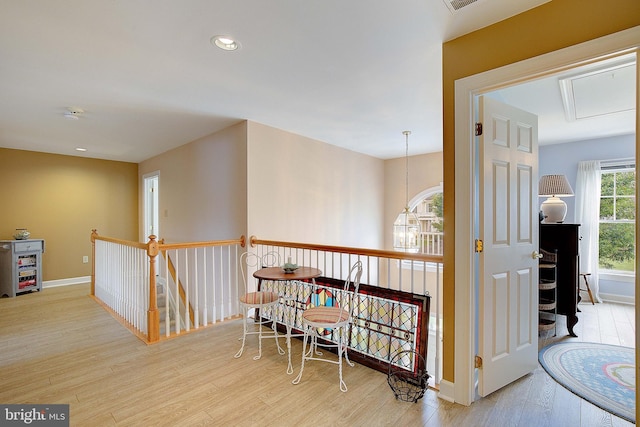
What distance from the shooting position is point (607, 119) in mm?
3672

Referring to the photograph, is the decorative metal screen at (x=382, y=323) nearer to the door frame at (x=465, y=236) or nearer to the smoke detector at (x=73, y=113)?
the door frame at (x=465, y=236)

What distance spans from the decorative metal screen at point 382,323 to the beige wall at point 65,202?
17.6ft

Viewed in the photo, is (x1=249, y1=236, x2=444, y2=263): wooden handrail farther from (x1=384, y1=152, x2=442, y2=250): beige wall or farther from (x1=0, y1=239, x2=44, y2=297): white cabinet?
(x1=0, y1=239, x2=44, y2=297): white cabinet

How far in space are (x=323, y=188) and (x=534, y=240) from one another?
10.2 ft

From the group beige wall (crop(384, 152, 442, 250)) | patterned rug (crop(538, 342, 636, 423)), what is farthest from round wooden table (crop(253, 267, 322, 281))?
beige wall (crop(384, 152, 442, 250))

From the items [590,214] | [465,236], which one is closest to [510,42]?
[465,236]

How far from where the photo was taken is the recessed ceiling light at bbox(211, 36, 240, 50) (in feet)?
6.70

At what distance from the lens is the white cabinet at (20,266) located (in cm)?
484

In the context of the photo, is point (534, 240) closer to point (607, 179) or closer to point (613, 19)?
point (613, 19)

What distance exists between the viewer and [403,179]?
19.7 feet

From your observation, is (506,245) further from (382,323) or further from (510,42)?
(510,42)

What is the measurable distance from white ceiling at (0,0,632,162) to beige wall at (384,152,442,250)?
5.28 feet

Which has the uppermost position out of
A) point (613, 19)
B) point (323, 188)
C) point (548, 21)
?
point (548, 21)

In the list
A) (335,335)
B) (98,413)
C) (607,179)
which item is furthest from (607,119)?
(98,413)
